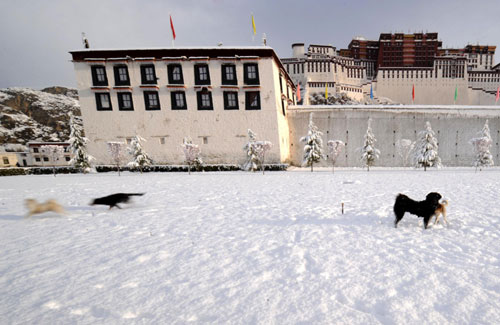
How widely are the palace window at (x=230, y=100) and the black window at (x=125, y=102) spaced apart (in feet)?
34.4

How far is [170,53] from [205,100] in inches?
232

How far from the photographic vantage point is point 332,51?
236 feet

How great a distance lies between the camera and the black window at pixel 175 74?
69.1ft

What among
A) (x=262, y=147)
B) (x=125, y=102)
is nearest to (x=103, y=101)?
(x=125, y=102)

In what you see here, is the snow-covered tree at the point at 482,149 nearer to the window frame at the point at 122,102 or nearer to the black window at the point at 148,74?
the black window at the point at 148,74

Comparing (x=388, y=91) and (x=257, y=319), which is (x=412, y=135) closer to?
(x=257, y=319)

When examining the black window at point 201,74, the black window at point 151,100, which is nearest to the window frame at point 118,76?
the black window at point 151,100

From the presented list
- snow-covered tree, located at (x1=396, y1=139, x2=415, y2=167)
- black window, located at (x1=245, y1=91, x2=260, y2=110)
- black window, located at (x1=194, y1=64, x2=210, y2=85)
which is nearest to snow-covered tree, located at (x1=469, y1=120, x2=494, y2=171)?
snow-covered tree, located at (x1=396, y1=139, x2=415, y2=167)

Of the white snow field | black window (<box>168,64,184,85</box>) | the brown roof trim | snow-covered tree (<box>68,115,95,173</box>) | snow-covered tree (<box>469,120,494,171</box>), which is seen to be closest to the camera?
the white snow field

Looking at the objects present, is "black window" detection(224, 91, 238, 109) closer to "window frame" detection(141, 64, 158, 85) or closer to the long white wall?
"window frame" detection(141, 64, 158, 85)

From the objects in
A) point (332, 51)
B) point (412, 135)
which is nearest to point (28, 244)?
point (412, 135)

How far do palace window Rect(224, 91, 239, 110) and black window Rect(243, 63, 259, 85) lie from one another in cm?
196

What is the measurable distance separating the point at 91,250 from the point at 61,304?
1.70 metres

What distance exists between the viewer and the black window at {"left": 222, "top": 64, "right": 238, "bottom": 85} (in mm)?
21031
